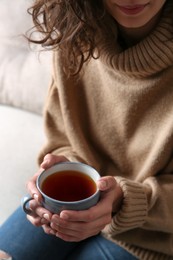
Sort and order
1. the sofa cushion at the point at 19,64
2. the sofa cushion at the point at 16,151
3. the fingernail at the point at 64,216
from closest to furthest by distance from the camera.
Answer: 1. the fingernail at the point at 64,216
2. the sofa cushion at the point at 16,151
3. the sofa cushion at the point at 19,64

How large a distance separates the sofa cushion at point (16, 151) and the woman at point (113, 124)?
0.11 metres

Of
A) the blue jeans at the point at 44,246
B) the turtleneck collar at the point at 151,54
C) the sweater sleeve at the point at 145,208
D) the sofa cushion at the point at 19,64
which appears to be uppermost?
the turtleneck collar at the point at 151,54

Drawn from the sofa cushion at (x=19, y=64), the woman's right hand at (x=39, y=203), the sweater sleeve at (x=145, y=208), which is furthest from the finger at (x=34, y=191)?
the sofa cushion at (x=19, y=64)

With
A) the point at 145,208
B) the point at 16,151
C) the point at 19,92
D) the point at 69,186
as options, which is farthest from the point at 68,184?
the point at 19,92

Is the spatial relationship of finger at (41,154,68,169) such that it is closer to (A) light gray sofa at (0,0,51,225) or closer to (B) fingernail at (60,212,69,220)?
(B) fingernail at (60,212,69,220)

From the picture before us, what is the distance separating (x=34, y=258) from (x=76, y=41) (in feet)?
1.42

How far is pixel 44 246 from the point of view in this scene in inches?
33.5

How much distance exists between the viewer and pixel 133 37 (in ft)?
2.67

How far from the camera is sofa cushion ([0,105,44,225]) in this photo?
100 cm

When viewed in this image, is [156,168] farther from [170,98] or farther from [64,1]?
[64,1]

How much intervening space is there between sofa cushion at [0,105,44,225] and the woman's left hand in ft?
0.99

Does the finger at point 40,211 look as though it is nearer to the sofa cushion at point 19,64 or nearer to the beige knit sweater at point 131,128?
the beige knit sweater at point 131,128

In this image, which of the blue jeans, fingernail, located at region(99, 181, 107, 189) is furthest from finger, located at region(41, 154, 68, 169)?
the blue jeans

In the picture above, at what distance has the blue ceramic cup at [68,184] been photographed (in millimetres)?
655
